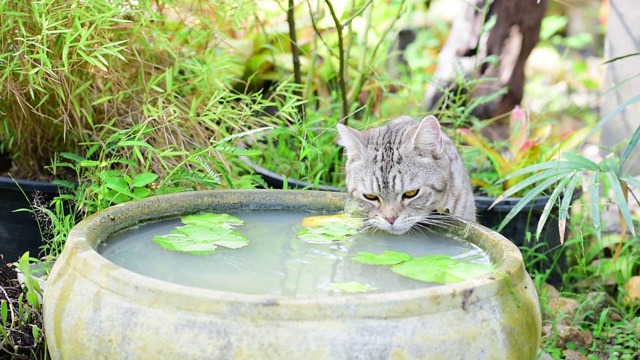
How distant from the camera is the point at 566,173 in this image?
10.4 ft

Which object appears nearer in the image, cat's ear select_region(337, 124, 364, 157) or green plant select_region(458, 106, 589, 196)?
cat's ear select_region(337, 124, 364, 157)

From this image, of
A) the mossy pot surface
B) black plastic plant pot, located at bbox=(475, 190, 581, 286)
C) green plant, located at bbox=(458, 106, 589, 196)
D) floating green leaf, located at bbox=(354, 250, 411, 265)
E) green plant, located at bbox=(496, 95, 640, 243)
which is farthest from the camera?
green plant, located at bbox=(458, 106, 589, 196)

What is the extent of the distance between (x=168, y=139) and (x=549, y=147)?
2.31 m

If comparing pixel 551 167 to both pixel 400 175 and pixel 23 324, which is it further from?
pixel 23 324

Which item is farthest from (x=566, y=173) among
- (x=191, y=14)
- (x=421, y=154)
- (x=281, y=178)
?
(x=191, y=14)

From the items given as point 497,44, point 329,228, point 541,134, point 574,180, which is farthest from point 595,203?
point 497,44

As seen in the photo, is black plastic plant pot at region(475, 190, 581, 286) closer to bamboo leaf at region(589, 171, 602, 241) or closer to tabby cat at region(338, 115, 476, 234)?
tabby cat at region(338, 115, 476, 234)

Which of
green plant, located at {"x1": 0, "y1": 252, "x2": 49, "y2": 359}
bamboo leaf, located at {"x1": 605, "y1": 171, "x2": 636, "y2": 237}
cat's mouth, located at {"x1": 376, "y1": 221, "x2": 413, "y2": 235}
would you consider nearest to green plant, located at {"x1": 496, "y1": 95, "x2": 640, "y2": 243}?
bamboo leaf, located at {"x1": 605, "y1": 171, "x2": 636, "y2": 237}

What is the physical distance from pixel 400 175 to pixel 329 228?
1.43 feet

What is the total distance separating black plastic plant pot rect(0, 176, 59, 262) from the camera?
143 inches

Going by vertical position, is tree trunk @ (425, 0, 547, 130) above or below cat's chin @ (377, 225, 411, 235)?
above

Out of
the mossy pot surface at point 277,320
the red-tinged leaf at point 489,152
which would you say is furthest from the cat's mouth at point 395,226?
the red-tinged leaf at point 489,152

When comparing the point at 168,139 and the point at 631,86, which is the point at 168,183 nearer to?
the point at 168,139

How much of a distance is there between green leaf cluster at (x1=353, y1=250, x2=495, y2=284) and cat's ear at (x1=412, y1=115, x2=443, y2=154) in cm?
67
